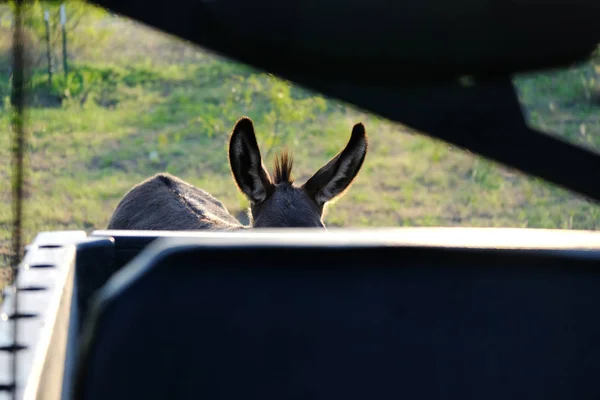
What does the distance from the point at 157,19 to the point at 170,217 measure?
3.70 m

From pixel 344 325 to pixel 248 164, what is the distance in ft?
9.97

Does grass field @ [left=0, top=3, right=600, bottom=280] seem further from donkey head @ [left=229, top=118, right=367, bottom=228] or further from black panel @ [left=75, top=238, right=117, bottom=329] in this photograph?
black panel @ [left=75, top=238, right=117, bottom=329]

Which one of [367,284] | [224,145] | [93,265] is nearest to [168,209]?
[93,265]

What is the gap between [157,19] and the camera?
4.24 ft

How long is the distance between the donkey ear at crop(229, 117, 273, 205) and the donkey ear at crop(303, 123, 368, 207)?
0.24 metres

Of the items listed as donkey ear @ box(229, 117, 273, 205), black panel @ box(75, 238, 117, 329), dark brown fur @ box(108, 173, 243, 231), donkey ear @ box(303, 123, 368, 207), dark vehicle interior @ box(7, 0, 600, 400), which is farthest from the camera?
dark brown fur @ box(108, 173, 243, 231)

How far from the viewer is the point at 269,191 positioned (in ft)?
14.4

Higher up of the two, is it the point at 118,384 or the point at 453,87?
the point at 453,87

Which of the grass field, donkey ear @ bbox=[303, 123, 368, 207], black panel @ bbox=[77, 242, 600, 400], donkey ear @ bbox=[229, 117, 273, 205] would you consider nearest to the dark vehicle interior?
black panel @ bbox=[77, 242, 600, 400]

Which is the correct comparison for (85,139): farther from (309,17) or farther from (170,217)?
(309,17)

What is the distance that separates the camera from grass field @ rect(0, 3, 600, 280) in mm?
8227

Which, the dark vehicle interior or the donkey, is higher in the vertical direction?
the dark vehicle interior

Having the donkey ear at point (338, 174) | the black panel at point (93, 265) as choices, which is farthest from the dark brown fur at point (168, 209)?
the black panel at point (93, 265)

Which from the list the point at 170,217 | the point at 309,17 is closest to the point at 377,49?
the point at 309,17
